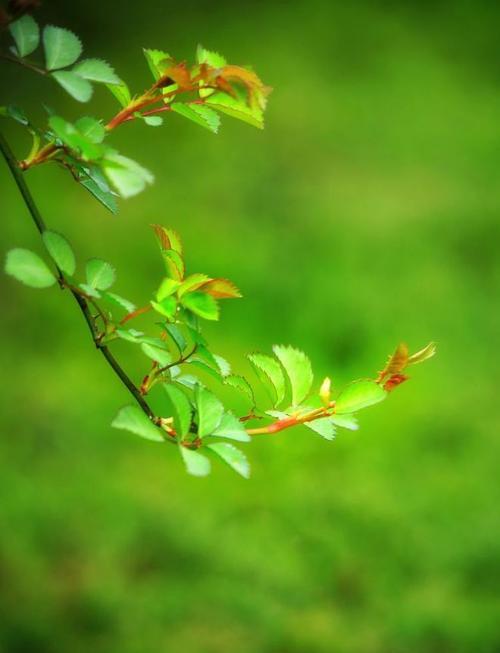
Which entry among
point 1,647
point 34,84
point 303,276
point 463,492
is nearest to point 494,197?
point 303,276

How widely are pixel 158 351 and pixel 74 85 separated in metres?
0.20

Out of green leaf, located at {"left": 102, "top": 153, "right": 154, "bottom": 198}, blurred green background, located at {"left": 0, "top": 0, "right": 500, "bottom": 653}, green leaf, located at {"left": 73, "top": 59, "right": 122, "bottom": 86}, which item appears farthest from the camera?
blurred green background, located at {"left": 0, "top": 0, "right": 500, "bottom": 653}

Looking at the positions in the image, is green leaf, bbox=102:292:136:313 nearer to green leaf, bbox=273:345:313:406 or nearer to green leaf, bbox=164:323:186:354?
green leaf, bbox=164:323:186:354

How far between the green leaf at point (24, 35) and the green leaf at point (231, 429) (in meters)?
0.31

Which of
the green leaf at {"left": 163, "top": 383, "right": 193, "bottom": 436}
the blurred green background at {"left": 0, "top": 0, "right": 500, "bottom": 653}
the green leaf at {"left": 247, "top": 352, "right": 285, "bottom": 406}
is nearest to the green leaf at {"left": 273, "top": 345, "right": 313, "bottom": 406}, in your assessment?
the green leaf at {"left": 247, "top": 352, "right": 285, "bottom": 406}

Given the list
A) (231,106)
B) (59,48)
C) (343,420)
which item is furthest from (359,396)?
(59,48)

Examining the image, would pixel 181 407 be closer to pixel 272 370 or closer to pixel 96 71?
pixel 272 370

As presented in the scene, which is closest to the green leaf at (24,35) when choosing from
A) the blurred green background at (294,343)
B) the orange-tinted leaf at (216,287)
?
the orange-tinted leaf at (216,287)

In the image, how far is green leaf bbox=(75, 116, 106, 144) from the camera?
0.61m

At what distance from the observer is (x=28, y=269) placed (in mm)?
608

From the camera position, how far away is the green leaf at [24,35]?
2.03 ft

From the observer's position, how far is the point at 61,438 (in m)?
2.77

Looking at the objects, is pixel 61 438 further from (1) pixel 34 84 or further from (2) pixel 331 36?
(2) pixel 331 36

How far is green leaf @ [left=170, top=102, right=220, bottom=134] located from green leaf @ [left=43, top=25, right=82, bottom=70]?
0.27 feet
